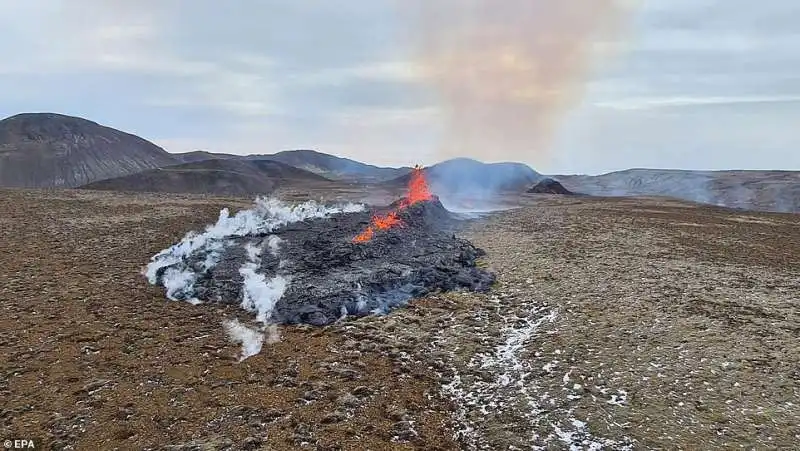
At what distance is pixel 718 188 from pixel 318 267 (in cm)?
13358

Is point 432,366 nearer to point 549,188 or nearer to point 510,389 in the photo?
point 510,389

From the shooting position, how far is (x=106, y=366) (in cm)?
1429

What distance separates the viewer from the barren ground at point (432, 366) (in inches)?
457

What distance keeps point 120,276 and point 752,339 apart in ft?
80.2

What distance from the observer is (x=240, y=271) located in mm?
23688

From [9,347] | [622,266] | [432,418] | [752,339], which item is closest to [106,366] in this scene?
[9,347]

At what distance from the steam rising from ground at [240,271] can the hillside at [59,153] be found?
150m

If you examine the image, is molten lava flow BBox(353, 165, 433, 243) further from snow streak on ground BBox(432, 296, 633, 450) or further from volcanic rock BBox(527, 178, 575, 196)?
volcanic rock BBox(527, 178, 575, 196)

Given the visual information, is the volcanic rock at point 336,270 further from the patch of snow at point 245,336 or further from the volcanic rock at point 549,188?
the volcanic rock at point 549,188

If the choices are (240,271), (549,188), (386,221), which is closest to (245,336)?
(240,271)

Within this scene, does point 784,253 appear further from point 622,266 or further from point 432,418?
point 432,418

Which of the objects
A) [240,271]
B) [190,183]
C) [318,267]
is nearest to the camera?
[240,271]

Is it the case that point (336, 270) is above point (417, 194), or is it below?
below

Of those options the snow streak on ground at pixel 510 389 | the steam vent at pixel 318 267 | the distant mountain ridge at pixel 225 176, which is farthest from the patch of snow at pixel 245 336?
the distant mountain ridge at pixel 225 176
